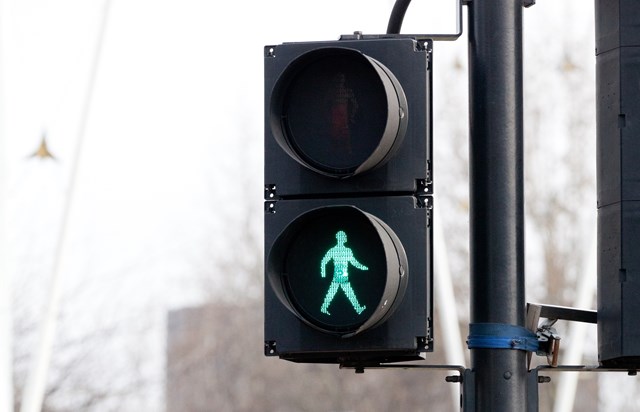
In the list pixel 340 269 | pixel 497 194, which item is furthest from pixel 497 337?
pixel 340 269

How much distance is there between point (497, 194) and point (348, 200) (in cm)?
53

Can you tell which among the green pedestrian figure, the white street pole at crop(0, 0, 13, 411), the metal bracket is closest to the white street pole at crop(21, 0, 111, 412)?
the white street pole at crop(0, 0, 13, 411)

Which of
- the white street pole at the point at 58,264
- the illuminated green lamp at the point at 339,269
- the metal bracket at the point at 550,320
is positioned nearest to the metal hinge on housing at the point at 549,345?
the metal bracket at the point at 550,320

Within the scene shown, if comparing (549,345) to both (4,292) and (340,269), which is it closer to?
(340,269)

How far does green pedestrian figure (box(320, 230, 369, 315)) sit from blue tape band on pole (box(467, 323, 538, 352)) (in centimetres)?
48

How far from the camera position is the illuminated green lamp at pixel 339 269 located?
4738 millimetres

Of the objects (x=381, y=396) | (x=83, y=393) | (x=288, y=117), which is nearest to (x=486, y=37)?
(x=288, y=117)

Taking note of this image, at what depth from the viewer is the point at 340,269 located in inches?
189

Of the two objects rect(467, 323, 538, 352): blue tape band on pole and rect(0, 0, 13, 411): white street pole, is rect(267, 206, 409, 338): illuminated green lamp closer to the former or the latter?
rect(467, 323, 538, 352): blue tape band on pole

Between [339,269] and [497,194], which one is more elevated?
[497,194]

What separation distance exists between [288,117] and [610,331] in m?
1.23

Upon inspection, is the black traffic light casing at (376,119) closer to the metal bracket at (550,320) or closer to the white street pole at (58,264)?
the metal bracket at (550,320)

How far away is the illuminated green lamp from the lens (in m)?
4.74

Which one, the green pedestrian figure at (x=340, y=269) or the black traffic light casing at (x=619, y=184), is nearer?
the green pedestrian figure at (x=340, y=269)
